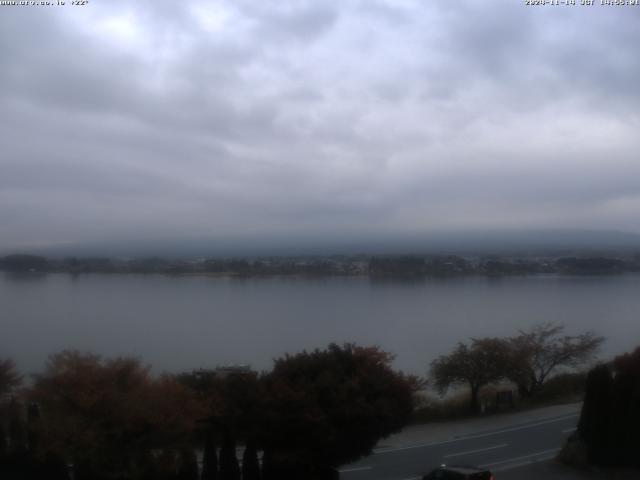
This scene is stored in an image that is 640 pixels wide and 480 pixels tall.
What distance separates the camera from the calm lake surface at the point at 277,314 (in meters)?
19.3

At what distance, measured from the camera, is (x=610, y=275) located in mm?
35719

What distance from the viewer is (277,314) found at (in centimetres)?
2739

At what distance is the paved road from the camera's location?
1050 centimetres

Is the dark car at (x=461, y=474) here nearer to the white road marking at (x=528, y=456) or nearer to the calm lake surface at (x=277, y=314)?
the white road marking at (x=528, y=456)

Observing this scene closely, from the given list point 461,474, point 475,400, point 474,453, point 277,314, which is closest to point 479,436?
point 474,453

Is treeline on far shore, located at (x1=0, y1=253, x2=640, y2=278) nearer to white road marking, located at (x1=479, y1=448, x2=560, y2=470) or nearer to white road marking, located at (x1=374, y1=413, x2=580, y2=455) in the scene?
white road marking, located at (x1=374, y1=413, x2=580, y2=455)

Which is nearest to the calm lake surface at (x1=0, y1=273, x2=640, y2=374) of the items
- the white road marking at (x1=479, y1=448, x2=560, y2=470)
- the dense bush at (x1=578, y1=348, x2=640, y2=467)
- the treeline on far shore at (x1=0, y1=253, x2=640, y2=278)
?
the treeline on far shore at (x1=0, y1=253, x2=640, y2=278)

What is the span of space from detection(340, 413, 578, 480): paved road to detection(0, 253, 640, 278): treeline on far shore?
20478 millimetres

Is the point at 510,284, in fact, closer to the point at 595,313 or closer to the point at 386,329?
the point at 595,313

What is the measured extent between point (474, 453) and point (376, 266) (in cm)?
2640

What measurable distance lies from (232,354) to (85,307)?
8274mm

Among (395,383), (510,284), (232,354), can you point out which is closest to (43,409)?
(395,383)

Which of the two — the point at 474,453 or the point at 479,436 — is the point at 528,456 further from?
the point at 479,436

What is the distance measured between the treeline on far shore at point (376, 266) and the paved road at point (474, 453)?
67.2 feet
